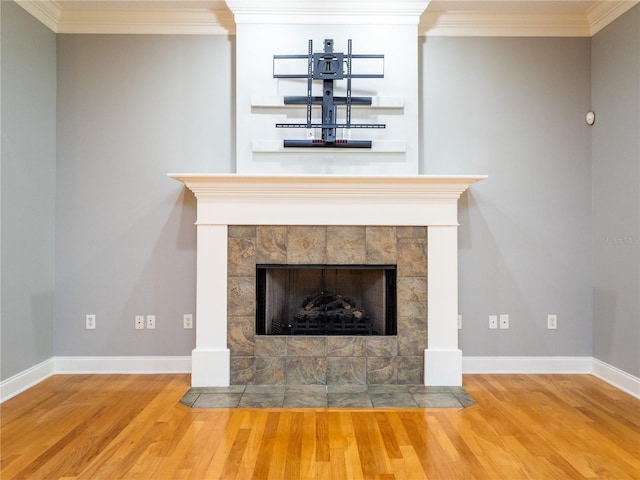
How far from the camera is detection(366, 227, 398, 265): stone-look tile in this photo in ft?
10.3

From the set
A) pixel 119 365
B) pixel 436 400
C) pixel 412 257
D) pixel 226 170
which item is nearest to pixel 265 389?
pixel 436 400

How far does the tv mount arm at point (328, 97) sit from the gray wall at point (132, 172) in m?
0.59

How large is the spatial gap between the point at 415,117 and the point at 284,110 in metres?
0.97

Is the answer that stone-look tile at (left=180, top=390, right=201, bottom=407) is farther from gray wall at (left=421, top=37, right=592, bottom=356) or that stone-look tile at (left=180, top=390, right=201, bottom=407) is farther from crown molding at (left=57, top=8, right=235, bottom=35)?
crown molding at (left=57, top=8, right=235, bottom=35)

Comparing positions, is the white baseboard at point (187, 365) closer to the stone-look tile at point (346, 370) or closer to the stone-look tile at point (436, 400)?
the stone-look tile at point (436, 400)

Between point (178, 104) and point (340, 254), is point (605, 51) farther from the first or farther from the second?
point (178, 104)

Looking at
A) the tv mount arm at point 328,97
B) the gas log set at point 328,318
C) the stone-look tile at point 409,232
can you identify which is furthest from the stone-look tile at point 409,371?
the tv mount arm at point 328,97

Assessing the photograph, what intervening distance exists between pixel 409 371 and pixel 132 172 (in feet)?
8.44

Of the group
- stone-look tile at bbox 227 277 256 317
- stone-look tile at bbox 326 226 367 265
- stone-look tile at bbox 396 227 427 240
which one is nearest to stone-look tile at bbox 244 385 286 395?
stone-look tile at bbox 227 277 256 317

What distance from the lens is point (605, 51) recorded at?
323 centimetres

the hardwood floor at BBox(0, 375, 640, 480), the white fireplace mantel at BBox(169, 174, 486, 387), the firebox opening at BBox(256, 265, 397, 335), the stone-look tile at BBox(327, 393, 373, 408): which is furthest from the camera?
the firebox opening at BBox(256, 265, 397, 335)

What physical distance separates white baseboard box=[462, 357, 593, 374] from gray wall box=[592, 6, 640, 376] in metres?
0.15

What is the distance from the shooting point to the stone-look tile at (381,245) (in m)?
3.12

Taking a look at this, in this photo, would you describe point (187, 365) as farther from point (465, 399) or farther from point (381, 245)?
point (465, 399)
